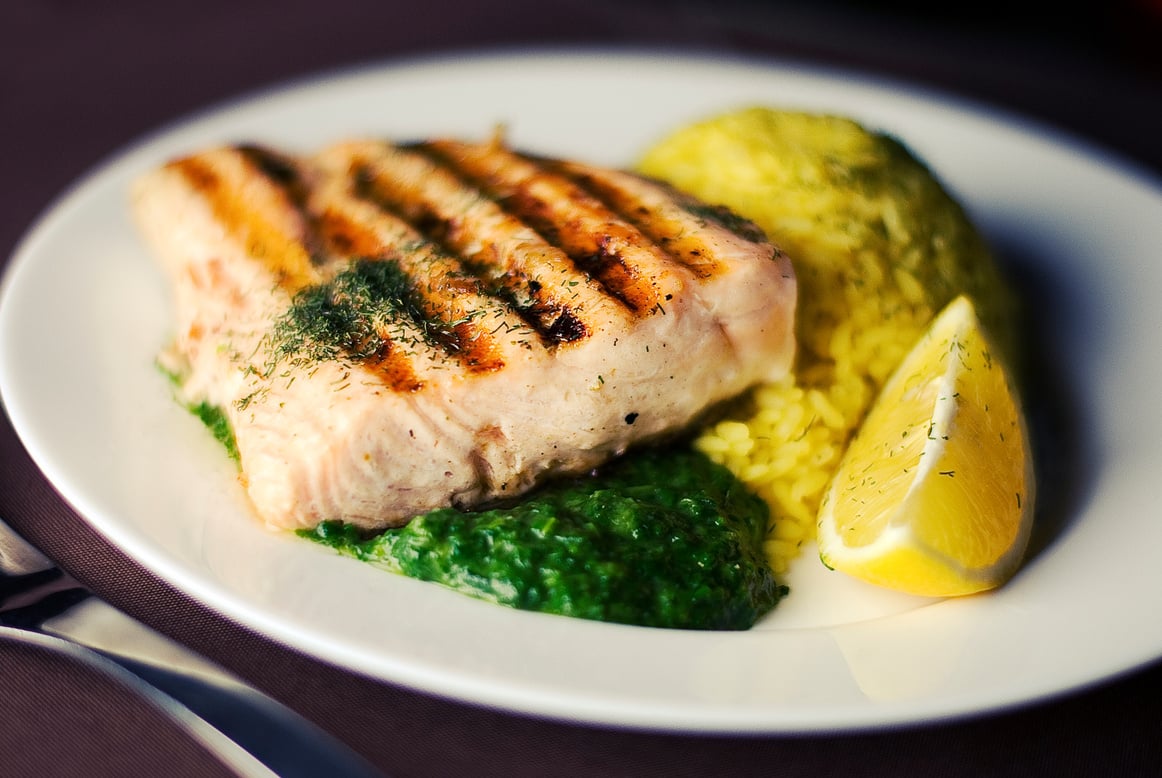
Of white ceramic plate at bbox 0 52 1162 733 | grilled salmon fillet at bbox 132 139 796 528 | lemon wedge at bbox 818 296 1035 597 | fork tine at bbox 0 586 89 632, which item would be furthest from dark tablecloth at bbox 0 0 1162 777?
grilled salmon fillet at bbox 132 139 796 528

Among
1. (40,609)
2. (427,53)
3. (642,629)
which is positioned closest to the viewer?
(642,629)

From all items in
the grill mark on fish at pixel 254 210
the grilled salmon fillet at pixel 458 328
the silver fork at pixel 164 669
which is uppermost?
the grill mark on fish at pixel 254 210

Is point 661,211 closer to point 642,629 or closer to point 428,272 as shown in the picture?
point 428,272

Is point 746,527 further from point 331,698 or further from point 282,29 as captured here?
point 282,29

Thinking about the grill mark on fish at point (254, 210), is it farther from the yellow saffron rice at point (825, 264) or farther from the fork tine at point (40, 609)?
the yellow saffron rice at point (825, 264)

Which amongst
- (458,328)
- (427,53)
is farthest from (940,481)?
(427,53)

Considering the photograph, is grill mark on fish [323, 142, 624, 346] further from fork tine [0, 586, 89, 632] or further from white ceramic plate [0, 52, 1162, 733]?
fork tine [0, 586, 89, 632]

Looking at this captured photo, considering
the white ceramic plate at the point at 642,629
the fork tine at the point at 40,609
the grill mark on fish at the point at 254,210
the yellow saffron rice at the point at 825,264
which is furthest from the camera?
the grill mark on fish at the point at 254,210

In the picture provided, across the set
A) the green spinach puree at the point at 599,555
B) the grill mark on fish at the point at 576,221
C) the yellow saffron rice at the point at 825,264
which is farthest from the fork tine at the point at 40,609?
the yellow saffron rice at the point at 825,264
